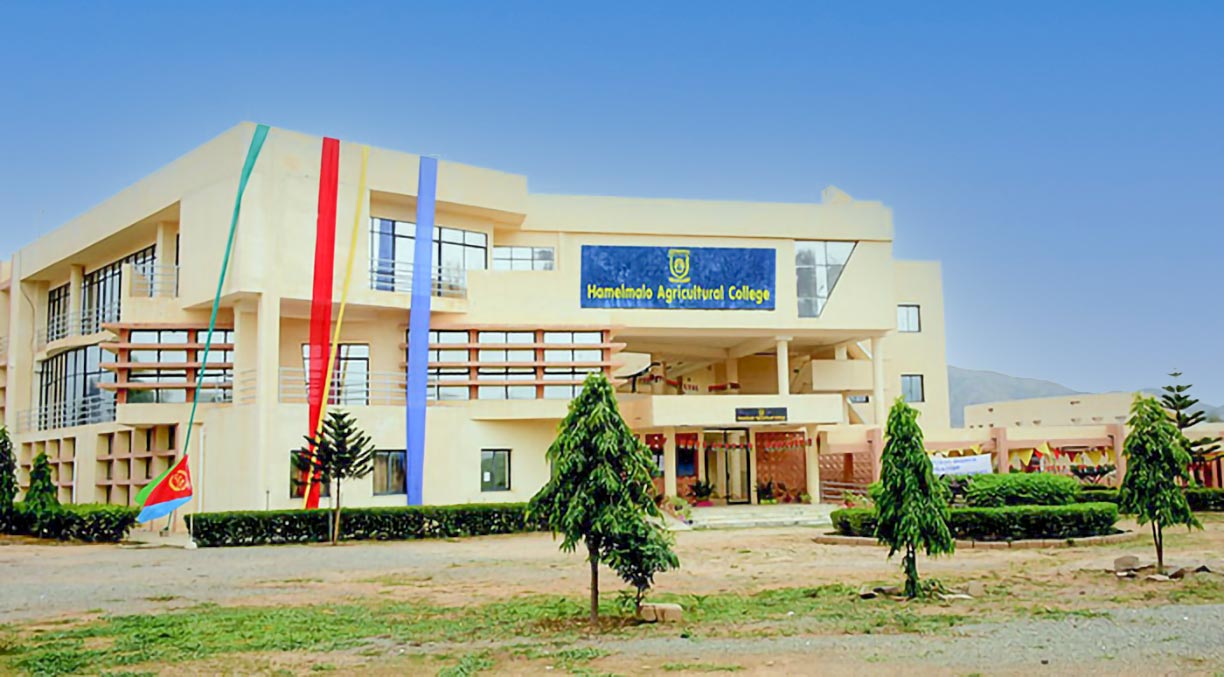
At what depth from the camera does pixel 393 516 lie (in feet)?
78.2

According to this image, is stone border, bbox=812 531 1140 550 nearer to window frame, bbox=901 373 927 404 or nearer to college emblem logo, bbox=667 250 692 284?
college emblem logo, bbox=667 250 692 284

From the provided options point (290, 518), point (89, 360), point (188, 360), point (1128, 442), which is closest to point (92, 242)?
point (89, 360)

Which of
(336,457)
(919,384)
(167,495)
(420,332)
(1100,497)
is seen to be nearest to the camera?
(336,457)

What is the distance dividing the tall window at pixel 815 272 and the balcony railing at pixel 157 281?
18.0 m

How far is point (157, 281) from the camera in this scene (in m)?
29.3

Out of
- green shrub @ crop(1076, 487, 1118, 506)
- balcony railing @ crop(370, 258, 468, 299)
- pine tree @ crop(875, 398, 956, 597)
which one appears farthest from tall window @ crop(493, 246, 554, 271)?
pine tree @ crop(875, 398, 956, 597)

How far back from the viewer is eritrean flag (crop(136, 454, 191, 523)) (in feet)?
79.6

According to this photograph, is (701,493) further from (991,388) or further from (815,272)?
(991,388)

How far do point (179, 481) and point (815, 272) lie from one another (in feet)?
62.3

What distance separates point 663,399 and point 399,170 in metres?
9.72

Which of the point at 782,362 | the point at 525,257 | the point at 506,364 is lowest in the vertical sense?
the point at 506,364

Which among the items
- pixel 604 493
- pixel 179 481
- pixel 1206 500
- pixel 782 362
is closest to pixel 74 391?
pixel 179 481

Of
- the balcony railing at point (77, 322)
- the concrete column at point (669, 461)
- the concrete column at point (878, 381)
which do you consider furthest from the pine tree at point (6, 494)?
the concrete column at point (878, 381)

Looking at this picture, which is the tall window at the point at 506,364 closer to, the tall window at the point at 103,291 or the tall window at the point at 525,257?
the tall window at the point at 525,257
